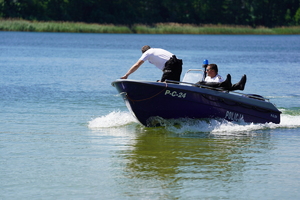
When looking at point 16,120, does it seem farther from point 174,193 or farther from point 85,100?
point 174,193

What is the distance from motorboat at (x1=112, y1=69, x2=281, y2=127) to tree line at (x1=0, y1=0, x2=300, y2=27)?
75.4m

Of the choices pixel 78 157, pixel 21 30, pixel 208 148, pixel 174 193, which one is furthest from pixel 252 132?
pixel 21 30

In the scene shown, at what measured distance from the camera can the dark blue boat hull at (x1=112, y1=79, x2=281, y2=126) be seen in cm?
1105

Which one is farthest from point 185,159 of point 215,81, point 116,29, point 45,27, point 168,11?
point 168,11

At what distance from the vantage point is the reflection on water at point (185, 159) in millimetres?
7738

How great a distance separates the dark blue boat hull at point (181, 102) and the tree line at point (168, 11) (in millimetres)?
75466

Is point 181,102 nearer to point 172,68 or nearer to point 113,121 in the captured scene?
point 172,68

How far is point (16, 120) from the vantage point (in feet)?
42.1

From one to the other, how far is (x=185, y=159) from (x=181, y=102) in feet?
7.68

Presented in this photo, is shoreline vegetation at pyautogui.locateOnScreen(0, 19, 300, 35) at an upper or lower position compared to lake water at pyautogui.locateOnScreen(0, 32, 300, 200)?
lower

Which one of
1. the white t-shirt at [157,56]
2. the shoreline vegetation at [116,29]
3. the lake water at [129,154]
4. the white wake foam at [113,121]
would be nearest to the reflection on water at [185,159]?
the lake water at [129,154]

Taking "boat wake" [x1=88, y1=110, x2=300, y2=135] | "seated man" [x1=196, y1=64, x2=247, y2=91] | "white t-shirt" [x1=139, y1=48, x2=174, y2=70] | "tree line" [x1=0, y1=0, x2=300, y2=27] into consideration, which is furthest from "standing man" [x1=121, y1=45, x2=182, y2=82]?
"tree line" [x1=0, y1=0, x2=300, y2=27]

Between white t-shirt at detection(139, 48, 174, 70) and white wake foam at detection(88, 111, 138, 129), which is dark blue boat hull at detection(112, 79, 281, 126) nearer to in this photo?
white t-shirt at detection(139, 48, 174, 70)

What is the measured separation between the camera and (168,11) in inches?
3743
